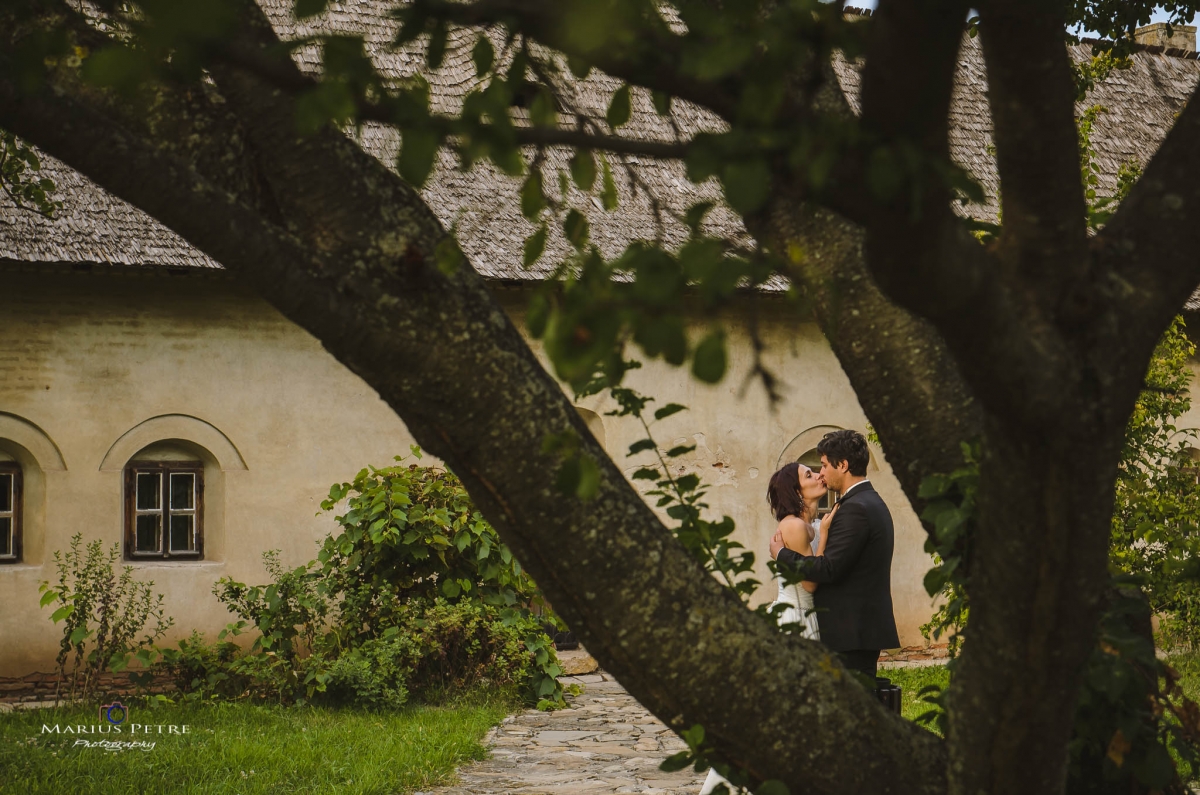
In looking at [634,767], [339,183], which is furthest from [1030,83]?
[634,767]

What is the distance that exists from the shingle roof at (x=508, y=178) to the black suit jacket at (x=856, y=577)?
3.28m

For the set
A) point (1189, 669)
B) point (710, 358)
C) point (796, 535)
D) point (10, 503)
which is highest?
point (710, 358)

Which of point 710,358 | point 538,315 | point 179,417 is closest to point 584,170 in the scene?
point 538,315

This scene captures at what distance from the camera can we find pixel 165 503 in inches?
408

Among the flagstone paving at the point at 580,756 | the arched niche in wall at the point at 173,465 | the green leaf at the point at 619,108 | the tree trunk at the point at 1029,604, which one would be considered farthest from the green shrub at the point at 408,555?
the green leaf at the point at 619,108

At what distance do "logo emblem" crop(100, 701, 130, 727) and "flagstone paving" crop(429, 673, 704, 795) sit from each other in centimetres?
240

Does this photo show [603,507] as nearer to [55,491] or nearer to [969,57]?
[55,491]

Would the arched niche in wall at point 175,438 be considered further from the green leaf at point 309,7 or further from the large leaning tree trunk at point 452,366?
the green leaf at point 309,7

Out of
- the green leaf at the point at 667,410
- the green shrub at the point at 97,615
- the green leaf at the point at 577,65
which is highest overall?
the green leaf at the point at 577,65

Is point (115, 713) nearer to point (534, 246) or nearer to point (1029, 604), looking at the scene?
point (1029, 604)

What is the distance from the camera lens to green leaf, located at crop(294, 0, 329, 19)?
4.17 feet

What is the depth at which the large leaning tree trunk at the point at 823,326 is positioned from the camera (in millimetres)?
1598

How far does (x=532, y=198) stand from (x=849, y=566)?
3.77m

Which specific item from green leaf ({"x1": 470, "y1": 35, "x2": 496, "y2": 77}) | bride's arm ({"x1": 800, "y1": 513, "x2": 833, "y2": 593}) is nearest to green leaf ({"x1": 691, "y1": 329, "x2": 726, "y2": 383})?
green leaf ({"x1": 470, "y1": 35, "x2": 496, "y2": 77})
